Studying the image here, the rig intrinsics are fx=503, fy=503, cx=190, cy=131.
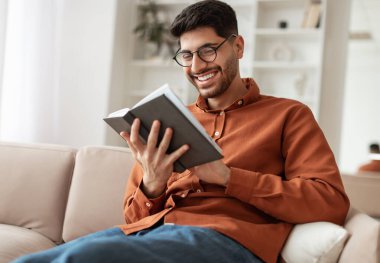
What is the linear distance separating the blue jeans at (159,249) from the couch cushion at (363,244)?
0.24 meters

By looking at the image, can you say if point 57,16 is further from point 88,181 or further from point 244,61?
point 88,181

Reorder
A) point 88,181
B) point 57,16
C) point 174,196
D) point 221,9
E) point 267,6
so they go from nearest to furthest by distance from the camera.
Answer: point 174,196 < point 221,9 < point 88,181 < point 57,16 < point 267,6

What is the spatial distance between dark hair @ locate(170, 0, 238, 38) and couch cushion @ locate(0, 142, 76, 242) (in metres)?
0.83

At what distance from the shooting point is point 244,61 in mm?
4504

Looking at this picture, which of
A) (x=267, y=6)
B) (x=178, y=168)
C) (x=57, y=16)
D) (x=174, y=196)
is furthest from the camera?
(x=267, y=6)

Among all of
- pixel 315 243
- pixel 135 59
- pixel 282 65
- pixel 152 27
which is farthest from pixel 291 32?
pixel 315 243

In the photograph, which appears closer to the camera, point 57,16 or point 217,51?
point 217,51

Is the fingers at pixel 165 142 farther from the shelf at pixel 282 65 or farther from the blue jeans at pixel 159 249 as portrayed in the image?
the shelf at pixel 282 65

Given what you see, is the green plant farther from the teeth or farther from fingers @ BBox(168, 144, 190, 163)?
fingers @ BBox(168, 144, 190, 163)

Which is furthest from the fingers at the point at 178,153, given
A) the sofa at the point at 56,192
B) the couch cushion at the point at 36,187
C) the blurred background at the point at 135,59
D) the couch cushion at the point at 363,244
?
the blurred background at the point at 135,59

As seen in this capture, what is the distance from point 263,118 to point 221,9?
0.39m

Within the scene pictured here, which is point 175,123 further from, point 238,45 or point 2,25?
point 2,25

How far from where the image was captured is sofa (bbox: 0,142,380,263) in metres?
1.94

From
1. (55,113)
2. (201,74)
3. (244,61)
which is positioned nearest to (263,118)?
(201,74)
